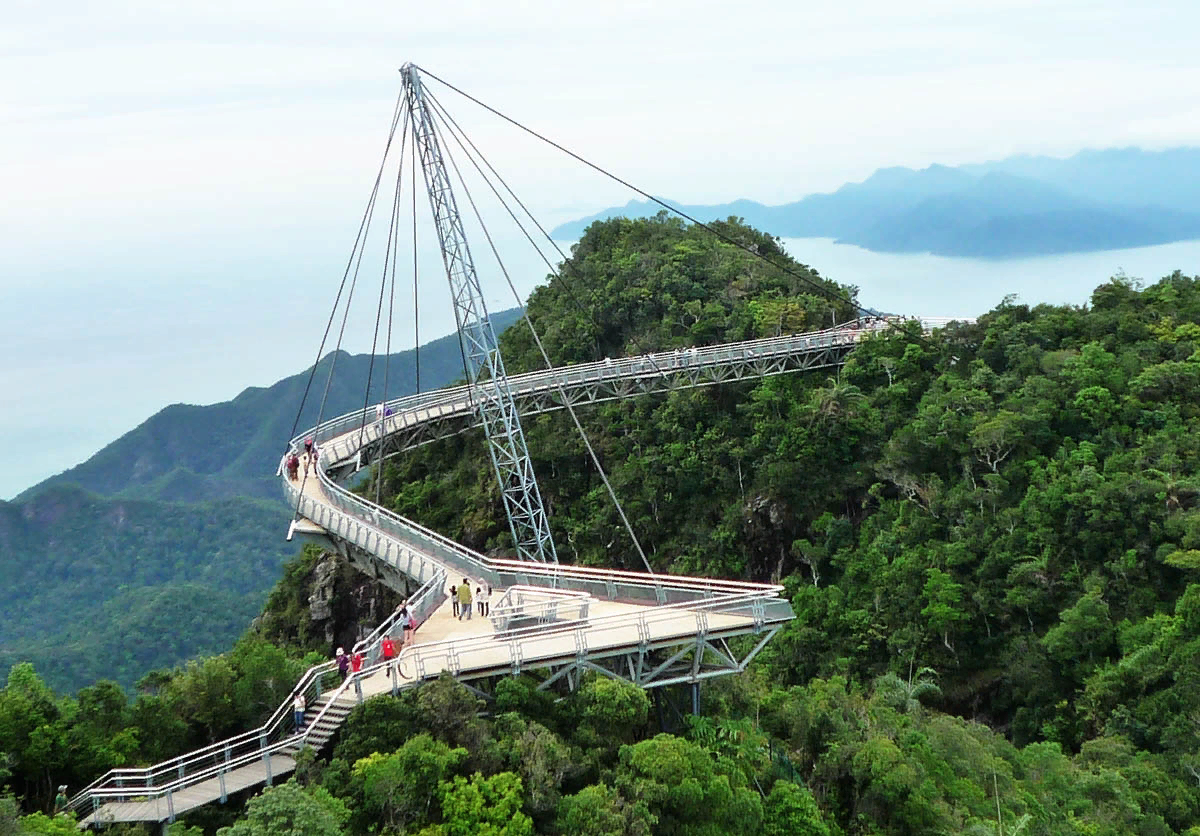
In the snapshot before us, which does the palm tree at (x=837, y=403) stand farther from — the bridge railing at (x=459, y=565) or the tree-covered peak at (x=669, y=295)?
the bridge railing at (x=459, y=565)

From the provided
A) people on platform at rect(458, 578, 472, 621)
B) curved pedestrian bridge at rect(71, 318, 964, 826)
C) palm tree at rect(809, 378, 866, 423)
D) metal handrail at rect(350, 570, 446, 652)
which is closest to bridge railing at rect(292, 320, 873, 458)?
palm tree at rect(809, 378, 866, 423)

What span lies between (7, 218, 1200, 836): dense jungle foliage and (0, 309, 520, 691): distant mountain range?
2521 centimetres

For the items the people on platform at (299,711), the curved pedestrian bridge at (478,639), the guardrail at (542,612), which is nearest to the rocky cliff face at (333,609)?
the curved pedestrian bridge at (478,639)

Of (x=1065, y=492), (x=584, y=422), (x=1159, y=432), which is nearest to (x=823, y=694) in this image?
(x=1065, y=492)

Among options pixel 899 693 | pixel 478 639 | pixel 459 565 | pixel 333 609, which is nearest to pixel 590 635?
pixel 478 639

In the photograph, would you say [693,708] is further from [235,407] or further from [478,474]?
[235,407]

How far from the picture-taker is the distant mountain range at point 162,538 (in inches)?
2977

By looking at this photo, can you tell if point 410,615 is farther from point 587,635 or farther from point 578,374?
point 578,374

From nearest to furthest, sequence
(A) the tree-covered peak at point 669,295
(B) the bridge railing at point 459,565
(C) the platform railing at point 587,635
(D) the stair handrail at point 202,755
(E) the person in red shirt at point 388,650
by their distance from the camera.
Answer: (D) the stair handrail at point 202,755
(C) the platform railing at point 587,635
(E) the person in red shirt at point 388,650
(B) the bridge railing at point 459,565
(A) the tree-covered peak at point 669,295

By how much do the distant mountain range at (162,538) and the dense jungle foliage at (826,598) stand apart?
992 inches

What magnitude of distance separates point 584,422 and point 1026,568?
942 inches

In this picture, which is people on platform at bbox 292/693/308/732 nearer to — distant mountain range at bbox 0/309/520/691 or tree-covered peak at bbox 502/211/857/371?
tree-covered peak at bbox 502/211/857/371

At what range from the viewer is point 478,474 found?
177 ft

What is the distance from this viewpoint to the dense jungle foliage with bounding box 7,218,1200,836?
1845 cm
